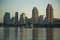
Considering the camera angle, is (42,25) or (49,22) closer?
(49,22)

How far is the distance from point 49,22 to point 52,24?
1.91 m

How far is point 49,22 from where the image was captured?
8194 centimetres

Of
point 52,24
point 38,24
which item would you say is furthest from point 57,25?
point 38,24

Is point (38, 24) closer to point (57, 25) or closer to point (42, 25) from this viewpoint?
point (42, 25)

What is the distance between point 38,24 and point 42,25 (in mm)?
1507

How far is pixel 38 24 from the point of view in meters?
86.6

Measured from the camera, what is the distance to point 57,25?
273 feet

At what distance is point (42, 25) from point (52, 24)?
4876 millimetres

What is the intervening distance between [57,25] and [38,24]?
6901mm

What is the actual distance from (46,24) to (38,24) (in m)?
3.84

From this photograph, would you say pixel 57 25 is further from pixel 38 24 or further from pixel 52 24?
pixel 38 24

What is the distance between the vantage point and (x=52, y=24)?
8338 cm

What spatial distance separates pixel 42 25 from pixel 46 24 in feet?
12.1
